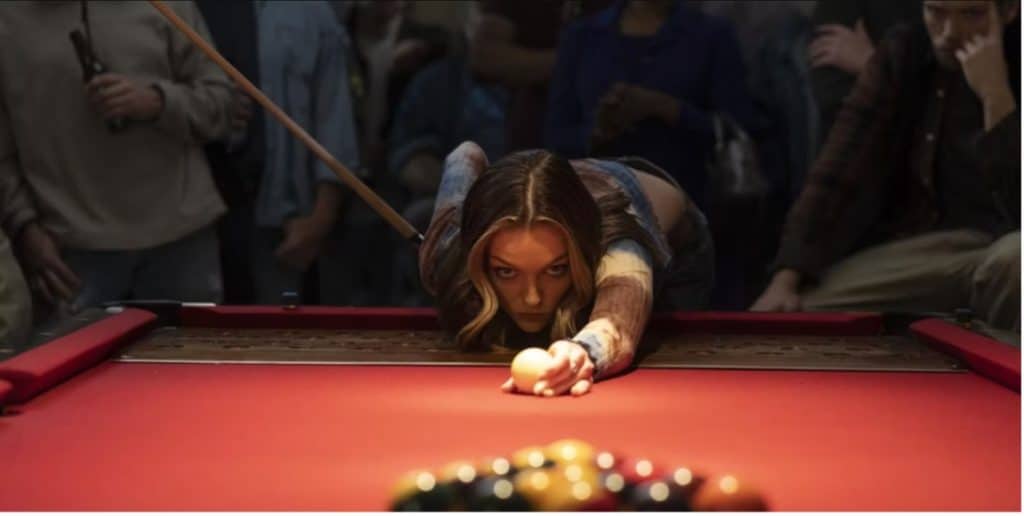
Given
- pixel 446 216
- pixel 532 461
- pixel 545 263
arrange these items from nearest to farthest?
pixel 532 461 → pixel 545 263 → pixel 446 216

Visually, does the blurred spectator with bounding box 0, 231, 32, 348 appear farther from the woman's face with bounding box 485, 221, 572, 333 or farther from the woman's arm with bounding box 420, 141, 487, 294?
the woman's face with bounding box 485, 221, 572, 333

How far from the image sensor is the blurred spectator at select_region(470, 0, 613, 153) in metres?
4.66

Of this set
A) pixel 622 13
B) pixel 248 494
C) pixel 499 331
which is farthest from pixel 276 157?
pixel 248 494

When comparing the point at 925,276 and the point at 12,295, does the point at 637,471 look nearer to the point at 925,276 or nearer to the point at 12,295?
the point at 925,276

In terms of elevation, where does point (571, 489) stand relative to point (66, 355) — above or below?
above

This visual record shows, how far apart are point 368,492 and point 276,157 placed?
123 inches

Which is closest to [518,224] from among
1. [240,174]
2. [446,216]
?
[446,216]

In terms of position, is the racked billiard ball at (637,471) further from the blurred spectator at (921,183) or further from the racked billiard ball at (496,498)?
the blurred spectator at (921,183)

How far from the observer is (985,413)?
7.72 feet

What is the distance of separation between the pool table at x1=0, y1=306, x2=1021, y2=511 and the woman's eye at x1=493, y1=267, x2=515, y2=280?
0.22m

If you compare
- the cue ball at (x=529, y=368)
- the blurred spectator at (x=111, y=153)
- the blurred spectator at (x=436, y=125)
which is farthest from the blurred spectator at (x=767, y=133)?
the cue ball at (x=529, y=368)

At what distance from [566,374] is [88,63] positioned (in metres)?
2.76

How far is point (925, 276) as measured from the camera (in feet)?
15.3

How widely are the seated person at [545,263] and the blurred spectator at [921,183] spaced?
63.0 inches
